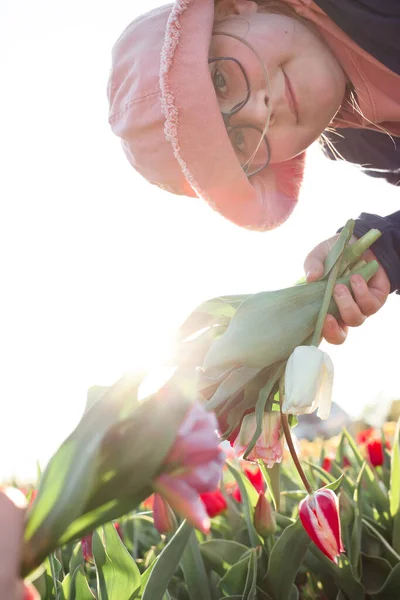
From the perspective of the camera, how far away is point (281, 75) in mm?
1102

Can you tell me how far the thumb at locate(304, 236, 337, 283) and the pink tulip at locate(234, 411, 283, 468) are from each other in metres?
0.16

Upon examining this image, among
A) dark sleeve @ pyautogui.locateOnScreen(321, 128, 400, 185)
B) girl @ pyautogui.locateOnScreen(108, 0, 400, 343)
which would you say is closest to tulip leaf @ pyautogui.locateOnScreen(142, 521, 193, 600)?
girl @ pyautogui.locateOnScreen(108, 0, 400, 343)

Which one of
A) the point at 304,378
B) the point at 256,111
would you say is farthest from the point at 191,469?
the point at 256,111

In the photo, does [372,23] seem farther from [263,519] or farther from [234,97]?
[263,519]

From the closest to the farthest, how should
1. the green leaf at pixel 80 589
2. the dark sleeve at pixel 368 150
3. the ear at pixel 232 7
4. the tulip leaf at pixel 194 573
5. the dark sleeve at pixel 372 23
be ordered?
the green leaf at pixel 80 589, the tulip leaf at pixel 194 573, the dark sleeve at pixel 372 23, the ear at pixel 232 7, the dark sleeve at pixel 368 150

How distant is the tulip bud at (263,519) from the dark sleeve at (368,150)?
2.88ft

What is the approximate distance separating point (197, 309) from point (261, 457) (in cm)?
17

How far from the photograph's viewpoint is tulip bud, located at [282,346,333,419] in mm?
535

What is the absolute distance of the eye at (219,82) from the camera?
3.60 ft

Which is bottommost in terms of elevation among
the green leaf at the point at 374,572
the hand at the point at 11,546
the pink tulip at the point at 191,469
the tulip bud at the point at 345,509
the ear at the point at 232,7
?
the green leaf at the point at 374,572

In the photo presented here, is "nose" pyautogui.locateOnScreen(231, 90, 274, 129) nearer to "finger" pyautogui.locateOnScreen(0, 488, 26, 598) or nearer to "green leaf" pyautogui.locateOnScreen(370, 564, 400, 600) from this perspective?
"green leaf" pyautogui.locateOnScreen(370, 564, 400, 600)

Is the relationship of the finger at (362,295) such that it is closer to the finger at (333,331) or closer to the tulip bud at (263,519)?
the finger at (333,331)

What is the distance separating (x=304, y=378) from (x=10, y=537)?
303mm

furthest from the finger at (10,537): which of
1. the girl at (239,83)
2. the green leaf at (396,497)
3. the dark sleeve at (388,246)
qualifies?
the girl at (239,83)
